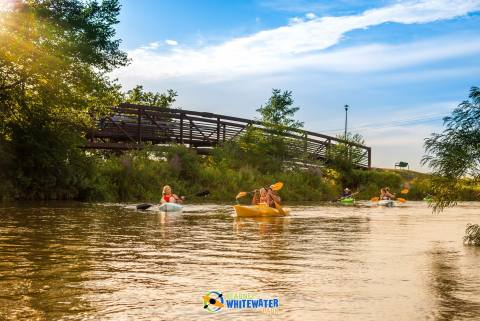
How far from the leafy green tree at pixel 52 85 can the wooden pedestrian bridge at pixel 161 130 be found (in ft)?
34.3

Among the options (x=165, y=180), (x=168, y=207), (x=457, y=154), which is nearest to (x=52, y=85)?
(x=168, y=207)

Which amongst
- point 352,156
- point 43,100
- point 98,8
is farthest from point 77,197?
point 352,156

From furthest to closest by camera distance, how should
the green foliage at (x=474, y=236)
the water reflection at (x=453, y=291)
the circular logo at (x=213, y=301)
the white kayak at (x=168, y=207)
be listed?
the white kayak at (x=168, y=207)
the green foliage at (x=474, y=236)
the circular logo at (x=213, y=301)
the water reflection at (x=453, y=291)

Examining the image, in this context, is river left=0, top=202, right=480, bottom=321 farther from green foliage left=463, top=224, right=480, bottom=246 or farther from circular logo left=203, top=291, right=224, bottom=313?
green foliage left=463, top=224, right=480, bottom=246

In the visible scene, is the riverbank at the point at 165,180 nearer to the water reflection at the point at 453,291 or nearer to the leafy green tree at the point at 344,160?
the leafy green tree at the point at 344,160

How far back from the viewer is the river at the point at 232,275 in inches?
226

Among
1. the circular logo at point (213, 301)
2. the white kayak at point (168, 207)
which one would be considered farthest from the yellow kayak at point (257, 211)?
the circular logo at point (213, 301)

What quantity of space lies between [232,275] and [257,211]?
13.4 metres

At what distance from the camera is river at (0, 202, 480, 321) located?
574 centimetres

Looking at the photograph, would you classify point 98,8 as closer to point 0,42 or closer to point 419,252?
point 0,42

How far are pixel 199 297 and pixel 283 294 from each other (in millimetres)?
893

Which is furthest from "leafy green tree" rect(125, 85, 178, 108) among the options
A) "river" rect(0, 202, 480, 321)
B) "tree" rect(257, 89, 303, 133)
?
"river" rect(0, 202, 480, 321)

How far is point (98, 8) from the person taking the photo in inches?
1216
